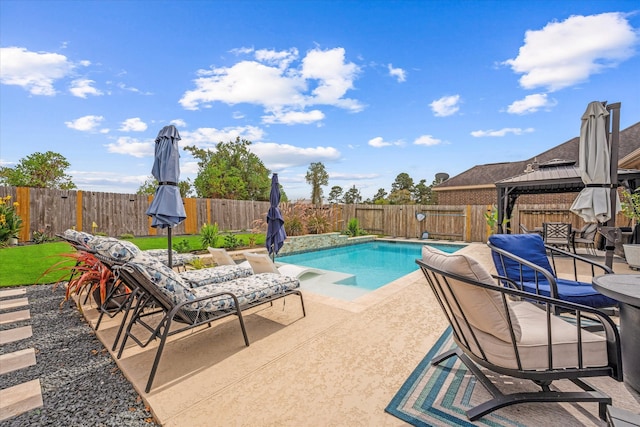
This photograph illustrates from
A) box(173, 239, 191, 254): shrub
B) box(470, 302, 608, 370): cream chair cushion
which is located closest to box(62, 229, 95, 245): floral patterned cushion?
box(470, 302, 608, 370): cream chair cushion

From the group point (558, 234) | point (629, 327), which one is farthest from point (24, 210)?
point (558, 234)

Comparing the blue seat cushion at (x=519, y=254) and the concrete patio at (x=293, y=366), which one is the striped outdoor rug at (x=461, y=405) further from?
the blue seat cushion at (x=519, y=254)

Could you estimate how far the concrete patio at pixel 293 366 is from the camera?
1703 millimetres

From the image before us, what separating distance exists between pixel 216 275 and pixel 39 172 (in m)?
20.5

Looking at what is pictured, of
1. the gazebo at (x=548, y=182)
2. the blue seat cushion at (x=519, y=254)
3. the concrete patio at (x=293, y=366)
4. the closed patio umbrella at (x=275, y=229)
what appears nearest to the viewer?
the concrete patio at (x=293, y=366)

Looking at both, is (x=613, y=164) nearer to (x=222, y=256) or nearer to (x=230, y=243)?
(x=222, y=256)

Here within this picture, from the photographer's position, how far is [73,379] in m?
2.14

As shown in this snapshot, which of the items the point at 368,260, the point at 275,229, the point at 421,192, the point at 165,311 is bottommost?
the point at 368,260

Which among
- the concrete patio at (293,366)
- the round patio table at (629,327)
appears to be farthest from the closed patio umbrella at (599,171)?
the round patio table at (629,327)

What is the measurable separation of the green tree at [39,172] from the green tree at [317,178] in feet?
65.6

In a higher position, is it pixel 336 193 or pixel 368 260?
pixel 336 193

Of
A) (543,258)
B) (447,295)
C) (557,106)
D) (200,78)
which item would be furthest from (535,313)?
(557,106)

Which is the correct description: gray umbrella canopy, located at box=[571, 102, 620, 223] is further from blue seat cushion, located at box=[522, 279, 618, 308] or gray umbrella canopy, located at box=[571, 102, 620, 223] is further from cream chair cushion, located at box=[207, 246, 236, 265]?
cream chair cushion, located at box=[207, 246, 236, 265]

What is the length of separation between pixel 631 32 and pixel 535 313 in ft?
30.1
